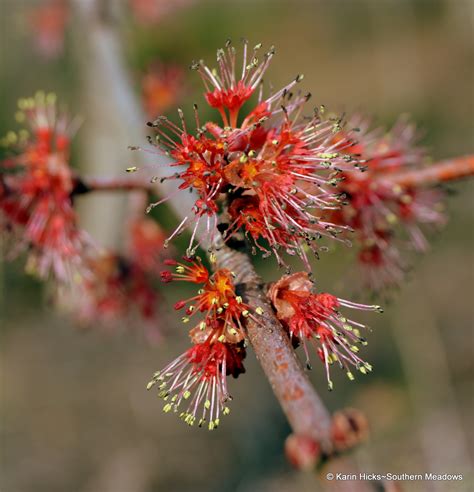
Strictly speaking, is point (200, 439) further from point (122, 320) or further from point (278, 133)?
point (278, 133)

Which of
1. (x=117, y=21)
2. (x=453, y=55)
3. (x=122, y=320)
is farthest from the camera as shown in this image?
(x=453, y=55)

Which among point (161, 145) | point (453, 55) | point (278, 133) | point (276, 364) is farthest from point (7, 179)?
point (453, 55)

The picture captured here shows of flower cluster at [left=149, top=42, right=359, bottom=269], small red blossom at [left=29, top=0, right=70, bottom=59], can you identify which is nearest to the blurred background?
small red blossom at [left=29, top=0, right=70, bottom=59]

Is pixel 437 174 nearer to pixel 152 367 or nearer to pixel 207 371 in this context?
pixel 207 371

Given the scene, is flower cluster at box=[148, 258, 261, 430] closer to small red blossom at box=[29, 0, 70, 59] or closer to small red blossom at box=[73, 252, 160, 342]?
small red blossom at box=[73, 252, 160, 342]

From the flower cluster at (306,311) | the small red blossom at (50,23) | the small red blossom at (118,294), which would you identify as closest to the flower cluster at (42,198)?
the small red blossom at (118,294)

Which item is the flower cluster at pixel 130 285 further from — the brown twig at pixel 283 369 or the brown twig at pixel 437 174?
the brown twig at pixel 283 369
